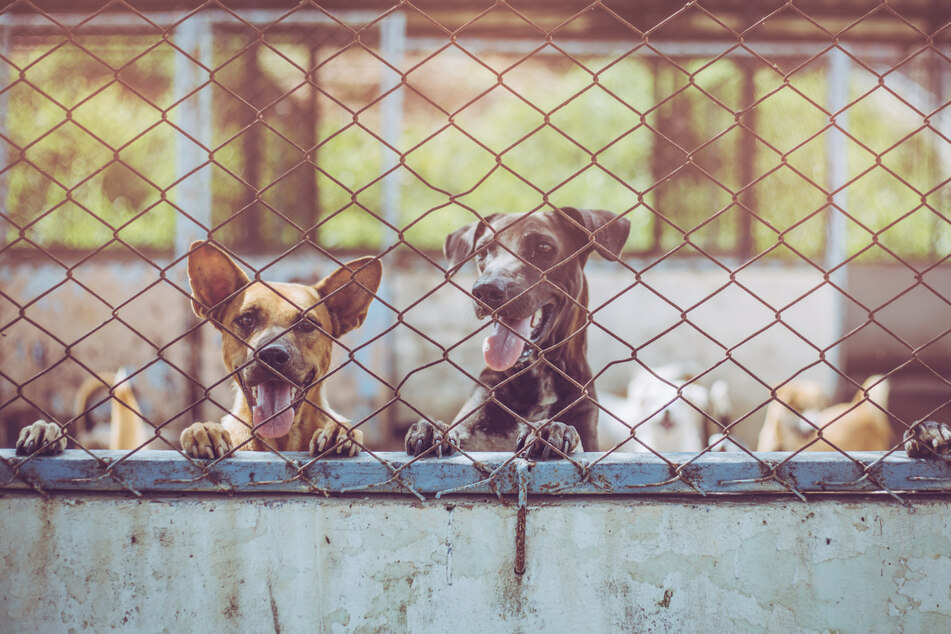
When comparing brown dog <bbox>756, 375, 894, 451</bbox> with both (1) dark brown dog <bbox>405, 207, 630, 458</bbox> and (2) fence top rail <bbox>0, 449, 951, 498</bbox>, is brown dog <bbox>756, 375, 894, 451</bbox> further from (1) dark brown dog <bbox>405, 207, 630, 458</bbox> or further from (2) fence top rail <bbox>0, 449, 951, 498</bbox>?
(2) fence top rail <bbox>0, 449, 951, 498</bbox>

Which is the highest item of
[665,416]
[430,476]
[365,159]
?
[365,159]

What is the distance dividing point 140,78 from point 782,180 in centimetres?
843

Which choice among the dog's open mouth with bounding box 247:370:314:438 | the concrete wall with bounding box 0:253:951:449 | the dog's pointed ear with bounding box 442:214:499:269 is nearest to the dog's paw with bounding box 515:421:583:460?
the dog's open mouth with bounding box 247:370:314:438

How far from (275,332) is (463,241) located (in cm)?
100

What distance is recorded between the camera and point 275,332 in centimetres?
246

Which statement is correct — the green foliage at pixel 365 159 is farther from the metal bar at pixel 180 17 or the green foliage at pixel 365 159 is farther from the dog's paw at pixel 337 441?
the dog's paw at pixel 337 441

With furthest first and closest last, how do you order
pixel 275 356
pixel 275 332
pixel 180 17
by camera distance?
1. pixel 180 17
2. pixel 275 332
3. pixel 275 356

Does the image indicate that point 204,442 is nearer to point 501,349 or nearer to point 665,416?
point 501,349

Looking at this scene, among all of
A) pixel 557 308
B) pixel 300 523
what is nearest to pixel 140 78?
pixel 557 308

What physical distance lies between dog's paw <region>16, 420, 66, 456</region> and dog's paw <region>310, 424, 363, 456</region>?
1.93 ft

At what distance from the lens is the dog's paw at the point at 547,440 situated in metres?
1.81

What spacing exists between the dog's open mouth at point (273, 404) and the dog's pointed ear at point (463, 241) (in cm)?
96

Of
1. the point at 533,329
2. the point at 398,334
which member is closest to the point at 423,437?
the point at 533,329

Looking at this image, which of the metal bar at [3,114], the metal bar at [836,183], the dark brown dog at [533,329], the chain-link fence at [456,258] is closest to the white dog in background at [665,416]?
the chain-link fence at [456,258]
